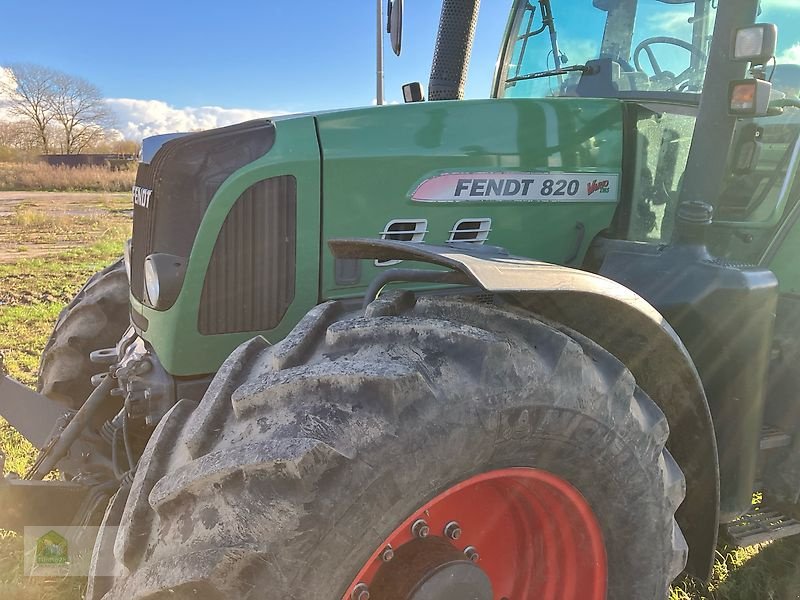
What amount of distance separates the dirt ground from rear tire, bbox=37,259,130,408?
28.4 ft

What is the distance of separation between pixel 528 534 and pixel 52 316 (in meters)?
6.23

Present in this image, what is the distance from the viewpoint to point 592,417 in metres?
1.59

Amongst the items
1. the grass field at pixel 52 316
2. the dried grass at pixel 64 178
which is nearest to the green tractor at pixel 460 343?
the grass field at pixel 52 316

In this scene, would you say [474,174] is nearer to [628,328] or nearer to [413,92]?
[628,328]

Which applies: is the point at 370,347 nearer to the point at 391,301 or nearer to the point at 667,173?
the point at 391,301

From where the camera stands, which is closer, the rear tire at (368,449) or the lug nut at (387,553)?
the rear tire at (368,449)

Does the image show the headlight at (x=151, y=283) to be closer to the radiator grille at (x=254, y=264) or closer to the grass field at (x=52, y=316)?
the radiator grille at (x=254, y=264)

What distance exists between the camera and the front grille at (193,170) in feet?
6.79

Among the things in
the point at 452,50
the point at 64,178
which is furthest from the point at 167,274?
the point at 64,178

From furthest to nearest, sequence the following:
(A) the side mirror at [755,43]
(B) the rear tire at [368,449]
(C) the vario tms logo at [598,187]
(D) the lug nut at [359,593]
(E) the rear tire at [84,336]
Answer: (E) the rear tire at [84,336] < (C) the vario tms logo at [598,187] < (A) the side mirror at [755,43] < (D) the lug nut at [359,593] < (B) the rear tire at [368,449]

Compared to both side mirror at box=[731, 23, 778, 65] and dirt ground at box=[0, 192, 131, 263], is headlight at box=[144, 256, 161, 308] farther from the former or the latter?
dirt ground at box=[0, 192, 131, 263]

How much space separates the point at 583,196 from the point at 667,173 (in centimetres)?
38

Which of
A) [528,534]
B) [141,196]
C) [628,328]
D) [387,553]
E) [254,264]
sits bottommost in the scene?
[528,534]

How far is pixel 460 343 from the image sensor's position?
1499 millimetres
